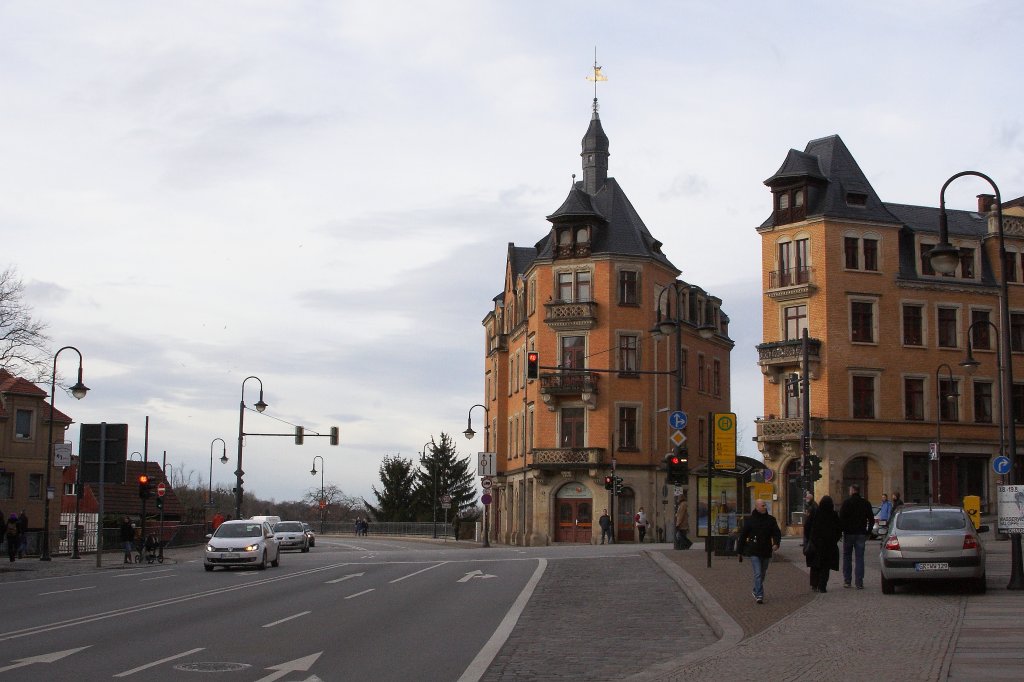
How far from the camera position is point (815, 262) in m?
62.4

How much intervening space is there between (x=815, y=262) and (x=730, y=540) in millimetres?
33227

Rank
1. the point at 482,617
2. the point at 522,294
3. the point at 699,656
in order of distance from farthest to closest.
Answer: the point at 522,294 < the point at 482,617 < the point at 699,656

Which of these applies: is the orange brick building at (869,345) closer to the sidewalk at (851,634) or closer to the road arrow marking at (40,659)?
the sidewalk at (851,634)

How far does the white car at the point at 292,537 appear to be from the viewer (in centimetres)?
5450

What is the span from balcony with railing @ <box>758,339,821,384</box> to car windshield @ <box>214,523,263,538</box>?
110 ft

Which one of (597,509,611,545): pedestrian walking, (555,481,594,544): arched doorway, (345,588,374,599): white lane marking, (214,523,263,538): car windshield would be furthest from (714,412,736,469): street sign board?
(555,481,594,544): arched doorway

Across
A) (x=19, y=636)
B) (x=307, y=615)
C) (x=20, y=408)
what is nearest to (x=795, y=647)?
(x=307, y=615)

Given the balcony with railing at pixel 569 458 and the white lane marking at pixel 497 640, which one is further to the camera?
the balcony with railing at pixel 569 458

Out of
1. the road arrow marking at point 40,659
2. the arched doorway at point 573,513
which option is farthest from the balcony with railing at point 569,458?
the road arrow marking at point 40,659

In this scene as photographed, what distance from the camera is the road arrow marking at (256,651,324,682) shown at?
12.5 m

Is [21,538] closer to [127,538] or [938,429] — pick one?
[127,538]

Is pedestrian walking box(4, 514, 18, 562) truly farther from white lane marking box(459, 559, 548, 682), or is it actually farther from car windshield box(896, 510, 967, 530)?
car windshield box(896, 510, 967, 530)

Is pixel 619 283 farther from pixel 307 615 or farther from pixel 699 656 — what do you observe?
pixel 699 656

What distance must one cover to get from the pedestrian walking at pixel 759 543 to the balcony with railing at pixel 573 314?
4752 cm
